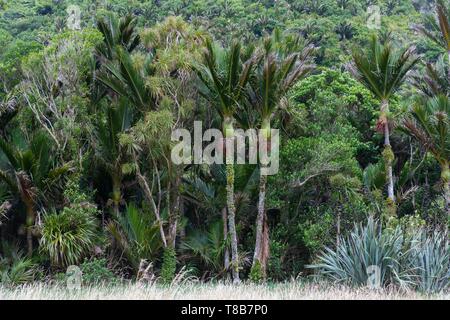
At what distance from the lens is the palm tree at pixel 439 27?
555 inches

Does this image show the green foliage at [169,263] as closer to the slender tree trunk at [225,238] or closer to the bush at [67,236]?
the slender tree trunk at [225,238]

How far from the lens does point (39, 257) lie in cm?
1234

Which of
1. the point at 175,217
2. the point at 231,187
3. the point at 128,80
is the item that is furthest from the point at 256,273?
the point at 128,80

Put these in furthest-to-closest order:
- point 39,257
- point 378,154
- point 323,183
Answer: point 378,154 → point 323,183 → point 39,257

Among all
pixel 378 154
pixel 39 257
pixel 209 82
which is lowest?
pixel 39 257

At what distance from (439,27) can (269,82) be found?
234 inches

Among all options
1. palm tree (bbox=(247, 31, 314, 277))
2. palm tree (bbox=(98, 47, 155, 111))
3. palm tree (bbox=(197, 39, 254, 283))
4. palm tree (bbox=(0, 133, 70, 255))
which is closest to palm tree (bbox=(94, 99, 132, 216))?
palm tree (bbox=(98, 47, 155, 111))

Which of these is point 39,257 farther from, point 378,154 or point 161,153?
point 378,154

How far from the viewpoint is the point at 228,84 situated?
474 inches

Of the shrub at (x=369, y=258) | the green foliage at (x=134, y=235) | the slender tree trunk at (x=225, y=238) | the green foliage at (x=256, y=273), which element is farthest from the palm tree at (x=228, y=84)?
the shrub at (x=369, y=258)

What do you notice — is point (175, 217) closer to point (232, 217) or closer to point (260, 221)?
point (232, 217)

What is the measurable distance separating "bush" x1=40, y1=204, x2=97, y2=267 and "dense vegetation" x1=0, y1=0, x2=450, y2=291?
37 mm
